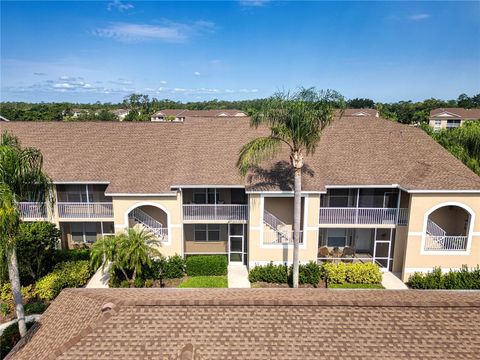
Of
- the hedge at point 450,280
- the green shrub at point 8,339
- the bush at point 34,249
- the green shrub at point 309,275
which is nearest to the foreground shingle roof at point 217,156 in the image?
the bush at point 34,249

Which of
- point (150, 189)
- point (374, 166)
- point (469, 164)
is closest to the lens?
point (150, 189)

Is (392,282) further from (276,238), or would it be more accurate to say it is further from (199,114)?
(199,114)

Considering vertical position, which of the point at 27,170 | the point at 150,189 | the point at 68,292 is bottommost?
the point at 68,292

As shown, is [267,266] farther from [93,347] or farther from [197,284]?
[93,347]

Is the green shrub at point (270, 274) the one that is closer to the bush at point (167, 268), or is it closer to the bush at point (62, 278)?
the bush at point (167, 268)

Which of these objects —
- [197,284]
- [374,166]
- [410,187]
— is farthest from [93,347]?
[374,166]

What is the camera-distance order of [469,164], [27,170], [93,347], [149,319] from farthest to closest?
[469,164], [27,170], [149,319], [93,347]
